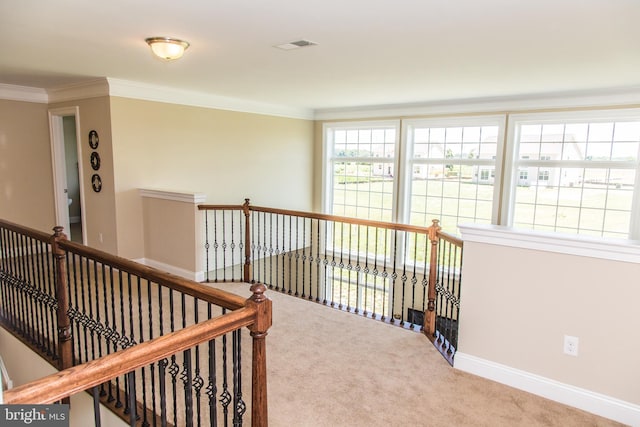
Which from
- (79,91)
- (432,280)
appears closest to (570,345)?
(432,280)

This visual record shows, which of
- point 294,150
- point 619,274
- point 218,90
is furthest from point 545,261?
point 294,150

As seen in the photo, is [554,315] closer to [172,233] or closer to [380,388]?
[380,388]

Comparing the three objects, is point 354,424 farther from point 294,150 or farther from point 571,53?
point 294,150

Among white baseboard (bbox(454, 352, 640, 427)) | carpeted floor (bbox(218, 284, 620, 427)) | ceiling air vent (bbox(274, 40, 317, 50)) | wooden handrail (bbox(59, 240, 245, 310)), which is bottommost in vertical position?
carpeted floor (bbox(218, 284, 620, 427))

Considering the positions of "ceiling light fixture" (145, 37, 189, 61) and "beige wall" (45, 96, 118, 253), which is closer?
"ceiling light fixture" (145, 37, 189, 61)

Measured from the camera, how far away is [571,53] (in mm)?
3447

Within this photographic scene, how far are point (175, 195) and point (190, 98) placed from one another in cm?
160

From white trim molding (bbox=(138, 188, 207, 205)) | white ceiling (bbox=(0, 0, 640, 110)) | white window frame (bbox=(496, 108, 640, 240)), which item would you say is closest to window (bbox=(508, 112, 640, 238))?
white window frame (bbox=(496, 108, 640, 240))

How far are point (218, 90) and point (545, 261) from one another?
4532mm

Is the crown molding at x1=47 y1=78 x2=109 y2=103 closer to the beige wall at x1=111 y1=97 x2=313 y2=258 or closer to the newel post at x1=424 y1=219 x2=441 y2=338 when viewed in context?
the beige wall at x1=111 y1=97 x2=313 y2=258

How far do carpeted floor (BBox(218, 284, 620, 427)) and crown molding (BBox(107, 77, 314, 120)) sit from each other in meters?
3.49

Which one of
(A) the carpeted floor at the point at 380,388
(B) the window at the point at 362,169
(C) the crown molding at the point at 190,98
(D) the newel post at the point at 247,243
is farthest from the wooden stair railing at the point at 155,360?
(B) the window at the point at 362,169

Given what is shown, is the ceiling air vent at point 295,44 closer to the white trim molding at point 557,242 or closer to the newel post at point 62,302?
the white trim molding at point 557,242

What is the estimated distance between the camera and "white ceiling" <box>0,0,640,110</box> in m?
2.50
